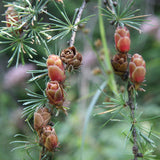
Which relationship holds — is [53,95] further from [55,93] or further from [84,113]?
[84,113]

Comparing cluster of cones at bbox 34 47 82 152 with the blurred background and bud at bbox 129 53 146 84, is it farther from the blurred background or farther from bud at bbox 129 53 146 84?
the blurred background

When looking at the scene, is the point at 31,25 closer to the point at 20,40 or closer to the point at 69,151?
the point at 20,40

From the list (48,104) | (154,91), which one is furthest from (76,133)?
(48,104)

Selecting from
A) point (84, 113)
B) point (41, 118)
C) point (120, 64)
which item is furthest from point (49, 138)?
point (84, 113)

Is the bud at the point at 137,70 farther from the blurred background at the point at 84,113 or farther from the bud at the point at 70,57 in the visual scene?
the blurred background at the point at 84,113

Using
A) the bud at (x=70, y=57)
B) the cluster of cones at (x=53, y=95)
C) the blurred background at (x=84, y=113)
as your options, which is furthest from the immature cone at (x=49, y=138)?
the blurred background at (x=84, y=113)

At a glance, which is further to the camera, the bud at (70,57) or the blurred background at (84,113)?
the blurred background at (84,113)

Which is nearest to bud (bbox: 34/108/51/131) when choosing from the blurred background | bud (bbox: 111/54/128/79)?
bud (bbox: 111/54/128/79)
